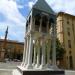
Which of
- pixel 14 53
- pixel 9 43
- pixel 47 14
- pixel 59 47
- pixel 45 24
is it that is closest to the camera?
pixel 47 14

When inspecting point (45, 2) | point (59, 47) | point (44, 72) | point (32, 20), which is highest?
point (45, 2)

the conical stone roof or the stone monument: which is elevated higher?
the conical stone roof

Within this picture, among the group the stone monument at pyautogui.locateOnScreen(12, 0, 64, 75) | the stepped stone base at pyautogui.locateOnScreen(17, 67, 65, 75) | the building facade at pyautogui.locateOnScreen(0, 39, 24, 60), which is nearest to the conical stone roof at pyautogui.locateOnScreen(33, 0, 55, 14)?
the stone monument at pyautogui.locateOnScreen(12, 0, 64, 75)

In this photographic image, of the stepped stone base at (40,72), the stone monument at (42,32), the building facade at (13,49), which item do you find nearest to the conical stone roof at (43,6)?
the stone monument at (42,32)

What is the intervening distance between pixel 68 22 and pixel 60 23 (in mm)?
2597

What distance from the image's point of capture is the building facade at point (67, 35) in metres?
33.1

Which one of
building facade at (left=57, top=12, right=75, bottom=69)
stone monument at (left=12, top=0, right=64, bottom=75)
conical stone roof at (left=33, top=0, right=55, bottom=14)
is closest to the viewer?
stone monument at (left=12, top=0, right=64, bottom=75)

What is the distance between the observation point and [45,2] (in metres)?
17.9

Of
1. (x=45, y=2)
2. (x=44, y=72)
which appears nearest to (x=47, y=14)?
(x=45, y=2)

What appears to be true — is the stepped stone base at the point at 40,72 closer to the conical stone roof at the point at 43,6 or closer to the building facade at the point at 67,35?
the conical stone roof at the point at 43,6

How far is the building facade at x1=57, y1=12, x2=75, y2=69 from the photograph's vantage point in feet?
109

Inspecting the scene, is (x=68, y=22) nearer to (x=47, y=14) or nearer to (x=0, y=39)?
(x=47, y=14)

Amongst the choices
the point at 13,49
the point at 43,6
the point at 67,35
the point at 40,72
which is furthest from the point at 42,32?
the point at 13,49

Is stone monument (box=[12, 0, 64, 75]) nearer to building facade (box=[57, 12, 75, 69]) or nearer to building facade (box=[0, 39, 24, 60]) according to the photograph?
building facade (box=[57, 12, 75, 69])
